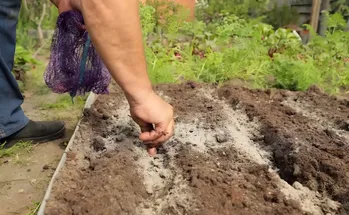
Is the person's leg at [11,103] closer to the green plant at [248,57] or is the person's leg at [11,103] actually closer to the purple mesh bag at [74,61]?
the purple mesh bag at [74,61]

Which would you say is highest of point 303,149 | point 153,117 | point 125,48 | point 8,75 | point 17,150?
point 125,48

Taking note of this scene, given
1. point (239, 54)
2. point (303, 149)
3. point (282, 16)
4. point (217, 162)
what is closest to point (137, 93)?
point (217, 162)

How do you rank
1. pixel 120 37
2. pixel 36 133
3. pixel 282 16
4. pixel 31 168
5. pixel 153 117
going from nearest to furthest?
pixel 120 37 → pixel 153 117 → pixel 31 168 → pixel 36 133 → pixel 282 16

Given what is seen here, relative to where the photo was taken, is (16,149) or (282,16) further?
(282,16)

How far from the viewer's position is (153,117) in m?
1.53

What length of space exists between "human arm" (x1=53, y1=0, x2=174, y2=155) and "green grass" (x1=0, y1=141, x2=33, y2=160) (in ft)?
3.61

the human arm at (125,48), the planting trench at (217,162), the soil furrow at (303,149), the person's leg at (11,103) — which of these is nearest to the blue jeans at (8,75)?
the person's leg at (11,103)

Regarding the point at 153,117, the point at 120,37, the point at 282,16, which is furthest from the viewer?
the point at 282,16

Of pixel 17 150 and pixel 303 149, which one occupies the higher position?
pixel 303 149

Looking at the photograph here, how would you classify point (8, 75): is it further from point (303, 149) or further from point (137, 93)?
point (303, 149)

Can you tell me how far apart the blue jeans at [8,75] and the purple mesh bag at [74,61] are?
0.69ft

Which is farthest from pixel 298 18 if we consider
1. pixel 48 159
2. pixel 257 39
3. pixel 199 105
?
pixel 48 159

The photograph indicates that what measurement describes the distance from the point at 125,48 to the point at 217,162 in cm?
68

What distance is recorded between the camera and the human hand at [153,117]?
1518 mm
